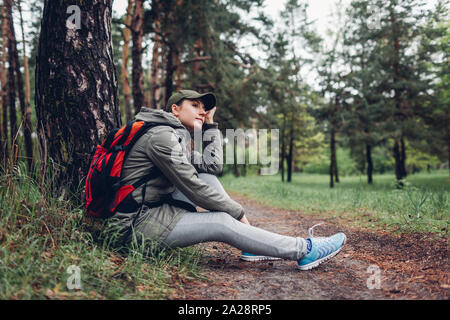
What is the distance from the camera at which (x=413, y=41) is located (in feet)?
54.6

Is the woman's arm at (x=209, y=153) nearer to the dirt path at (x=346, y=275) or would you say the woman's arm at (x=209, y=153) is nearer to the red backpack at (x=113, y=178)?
the red backpack at (x=113, y=178)

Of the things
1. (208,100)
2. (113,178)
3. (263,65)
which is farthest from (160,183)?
(263,65)

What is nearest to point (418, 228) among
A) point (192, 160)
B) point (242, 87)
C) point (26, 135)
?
point (192, 160)

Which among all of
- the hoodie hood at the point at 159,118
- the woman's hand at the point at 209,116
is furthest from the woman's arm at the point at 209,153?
the hoodie hood at the point at 159,118

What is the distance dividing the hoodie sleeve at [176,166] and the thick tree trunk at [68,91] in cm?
108

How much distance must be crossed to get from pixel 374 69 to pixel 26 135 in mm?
16846

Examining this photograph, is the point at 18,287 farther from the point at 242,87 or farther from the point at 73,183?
the point at 242,87

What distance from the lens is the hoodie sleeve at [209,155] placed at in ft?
10.6

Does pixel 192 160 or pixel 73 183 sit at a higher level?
pixel 192 160

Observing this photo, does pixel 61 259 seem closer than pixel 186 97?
Yes

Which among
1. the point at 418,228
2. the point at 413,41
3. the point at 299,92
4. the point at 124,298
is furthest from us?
the point at 413,41

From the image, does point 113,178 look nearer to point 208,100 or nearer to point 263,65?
point 208,100

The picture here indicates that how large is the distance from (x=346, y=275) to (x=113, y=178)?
6.88 feet

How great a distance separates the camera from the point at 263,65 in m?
14.2
